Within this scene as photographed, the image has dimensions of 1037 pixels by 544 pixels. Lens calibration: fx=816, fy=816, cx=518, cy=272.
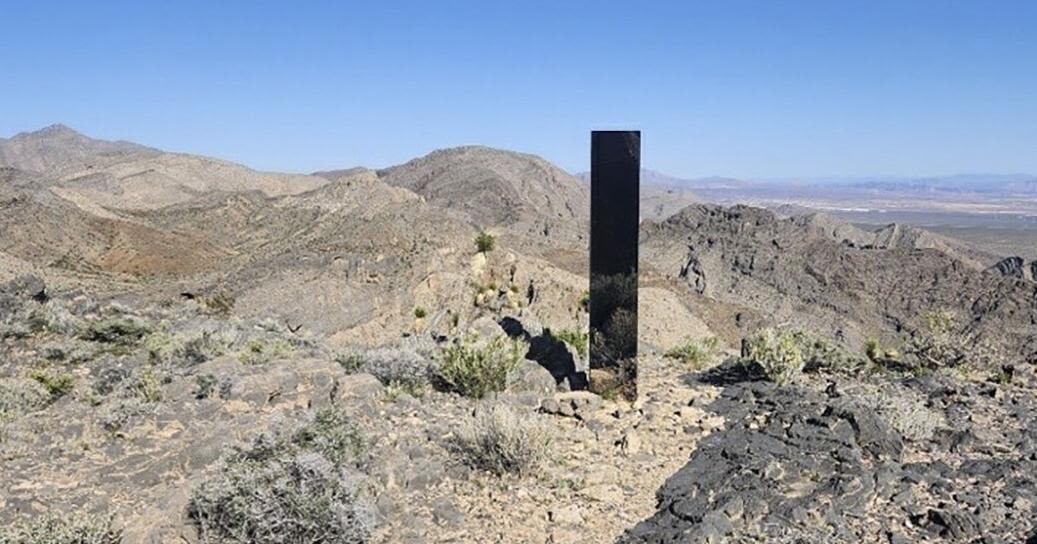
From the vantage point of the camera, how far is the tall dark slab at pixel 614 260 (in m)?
8.73

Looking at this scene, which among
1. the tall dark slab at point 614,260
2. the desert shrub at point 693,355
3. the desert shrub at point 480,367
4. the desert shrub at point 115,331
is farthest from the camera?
the desert shrub at point 115,331

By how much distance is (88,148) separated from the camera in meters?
134

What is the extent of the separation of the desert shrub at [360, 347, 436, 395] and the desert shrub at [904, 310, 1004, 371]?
620cm

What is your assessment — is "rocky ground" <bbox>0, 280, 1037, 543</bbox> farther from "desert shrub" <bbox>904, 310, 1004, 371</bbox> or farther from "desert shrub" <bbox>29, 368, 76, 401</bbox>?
"desert shrub" <bbox>904, 310, 1004, 371</bbox>

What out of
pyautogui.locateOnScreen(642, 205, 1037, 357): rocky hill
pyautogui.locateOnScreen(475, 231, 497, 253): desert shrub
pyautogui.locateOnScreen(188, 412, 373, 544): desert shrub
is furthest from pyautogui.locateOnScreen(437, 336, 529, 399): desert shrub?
pyautogui.locateOnScreen(642, 205, 1037, 357): rocky hill

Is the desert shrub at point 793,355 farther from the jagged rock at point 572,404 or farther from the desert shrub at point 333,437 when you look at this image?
the desert shrub at point 333,437

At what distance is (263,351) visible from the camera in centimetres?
1104

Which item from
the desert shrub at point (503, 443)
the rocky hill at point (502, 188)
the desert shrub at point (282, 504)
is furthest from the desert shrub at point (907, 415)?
the rocky hill at point (502, 188)

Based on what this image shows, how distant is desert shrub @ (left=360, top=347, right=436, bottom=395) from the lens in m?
8.96

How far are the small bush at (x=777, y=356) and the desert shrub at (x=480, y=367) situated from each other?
9.47 feet

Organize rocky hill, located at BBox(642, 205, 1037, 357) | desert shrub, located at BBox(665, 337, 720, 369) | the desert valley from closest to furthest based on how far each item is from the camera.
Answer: the desert valley, desert shrub, located at BBox(665, 337, 720, 369), rocky hill, located at BBox(642, 205, 1037, 357)

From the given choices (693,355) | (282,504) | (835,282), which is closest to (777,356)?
(693,355)

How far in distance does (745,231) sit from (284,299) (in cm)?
3739

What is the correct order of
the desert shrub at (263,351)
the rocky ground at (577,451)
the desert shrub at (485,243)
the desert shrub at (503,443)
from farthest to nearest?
the desert shrub at (485,243)
the desert shrub at (263,351)
the desert shrub at (503,443)
the rocky ground at (577,451)
